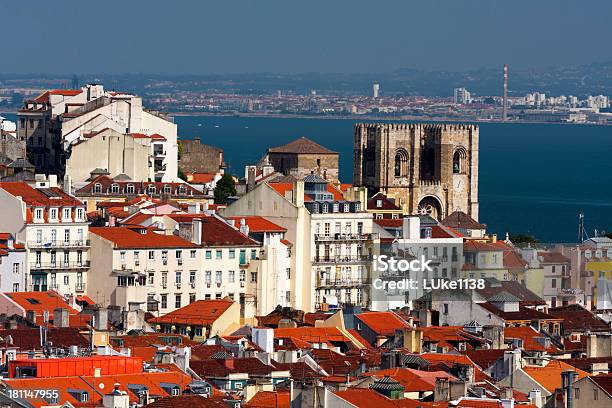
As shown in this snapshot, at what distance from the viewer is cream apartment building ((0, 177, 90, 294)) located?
6881 cm

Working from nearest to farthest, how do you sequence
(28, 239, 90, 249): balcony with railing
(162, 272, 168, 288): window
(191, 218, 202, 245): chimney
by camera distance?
1. (28, 239, 90, 249): balcony with railing
2. (162, 272, 168, 288): window
3. (191, 218, 202, 245): chimney

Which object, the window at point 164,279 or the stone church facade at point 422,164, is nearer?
the window at point 164,279

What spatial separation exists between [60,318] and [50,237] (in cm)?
1369

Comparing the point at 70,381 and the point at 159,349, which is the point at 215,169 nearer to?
the point at 159,349

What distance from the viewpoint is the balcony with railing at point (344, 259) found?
7606cm

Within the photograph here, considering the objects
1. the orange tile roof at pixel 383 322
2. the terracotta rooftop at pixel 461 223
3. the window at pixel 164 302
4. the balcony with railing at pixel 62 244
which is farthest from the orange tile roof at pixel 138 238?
the terracotta rooftop at pixel 461 223

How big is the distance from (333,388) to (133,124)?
66613 mm

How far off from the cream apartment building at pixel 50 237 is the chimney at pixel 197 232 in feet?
10.2

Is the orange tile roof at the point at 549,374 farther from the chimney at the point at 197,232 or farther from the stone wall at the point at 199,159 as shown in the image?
the stone wall at the point at 199,159

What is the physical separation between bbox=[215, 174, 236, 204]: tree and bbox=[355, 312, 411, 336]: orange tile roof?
30.4 m

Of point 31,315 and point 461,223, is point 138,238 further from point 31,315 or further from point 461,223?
point 461,223

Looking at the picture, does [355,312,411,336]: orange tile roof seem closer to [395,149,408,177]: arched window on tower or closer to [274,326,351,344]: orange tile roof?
[274,326,351,344]: orange tile roof

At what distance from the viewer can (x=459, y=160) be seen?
420 feet

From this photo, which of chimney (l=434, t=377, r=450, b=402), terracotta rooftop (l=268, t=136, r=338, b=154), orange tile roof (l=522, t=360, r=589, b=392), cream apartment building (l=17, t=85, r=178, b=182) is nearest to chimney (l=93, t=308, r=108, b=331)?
orange tile roof (l=522, t=360, r=589, b=392)
